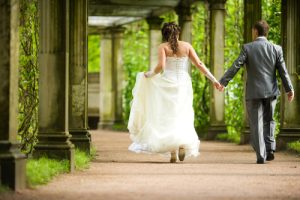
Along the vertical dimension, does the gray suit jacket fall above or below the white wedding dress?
above

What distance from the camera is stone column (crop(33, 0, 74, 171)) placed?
11836mm

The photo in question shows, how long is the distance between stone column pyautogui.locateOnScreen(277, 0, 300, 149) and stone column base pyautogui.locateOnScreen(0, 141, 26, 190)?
866cm

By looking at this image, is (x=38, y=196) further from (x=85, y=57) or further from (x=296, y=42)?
(x=296, y=42)

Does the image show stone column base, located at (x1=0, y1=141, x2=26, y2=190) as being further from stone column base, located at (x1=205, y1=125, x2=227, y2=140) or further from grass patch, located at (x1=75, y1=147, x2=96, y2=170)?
stone column base, located at (x1=205, y1=125, x2=227, y2=140)

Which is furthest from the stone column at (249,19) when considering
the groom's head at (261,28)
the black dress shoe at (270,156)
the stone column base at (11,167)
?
the stone column base at (11,167)

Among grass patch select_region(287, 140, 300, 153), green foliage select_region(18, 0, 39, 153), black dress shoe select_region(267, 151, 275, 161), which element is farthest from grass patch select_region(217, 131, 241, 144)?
green foliage select_region(18, 0, 39, 153)

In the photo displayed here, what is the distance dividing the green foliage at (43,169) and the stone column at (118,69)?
2231 cm

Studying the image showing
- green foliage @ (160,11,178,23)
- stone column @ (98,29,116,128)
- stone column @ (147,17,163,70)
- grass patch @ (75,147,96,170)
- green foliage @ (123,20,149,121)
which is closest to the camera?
grass patch @ (75,147,96,170)

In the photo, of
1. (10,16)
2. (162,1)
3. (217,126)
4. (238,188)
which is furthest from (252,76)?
(162,1)

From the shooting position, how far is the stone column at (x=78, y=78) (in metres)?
15.6

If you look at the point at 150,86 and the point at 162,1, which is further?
the point at 162,1

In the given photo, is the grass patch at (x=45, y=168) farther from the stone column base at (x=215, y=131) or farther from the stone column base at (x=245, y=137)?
the stone column base at (x=215, y=131)

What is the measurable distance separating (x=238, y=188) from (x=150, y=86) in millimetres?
5068

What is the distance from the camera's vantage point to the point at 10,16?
8.99m
